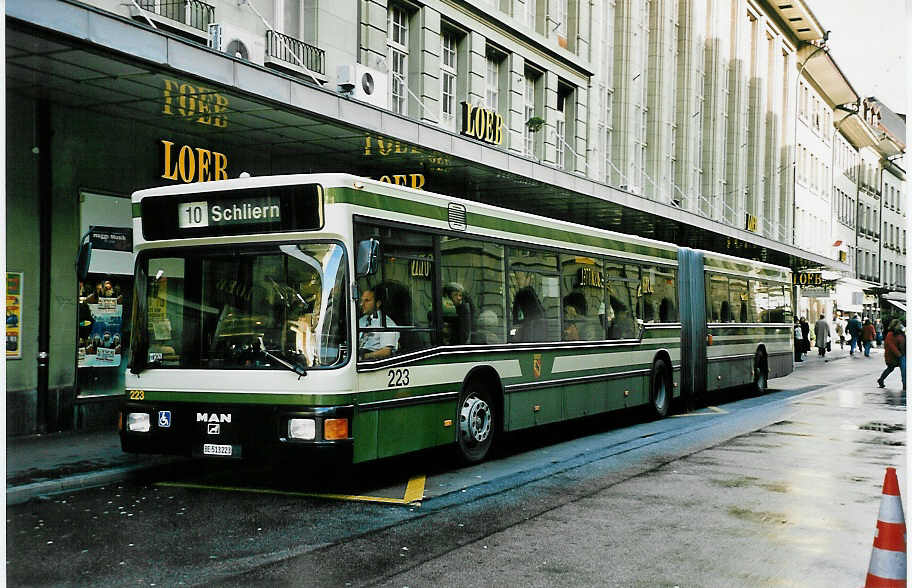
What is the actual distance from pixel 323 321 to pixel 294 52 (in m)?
10.2

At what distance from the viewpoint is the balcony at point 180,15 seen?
1457 centimetres

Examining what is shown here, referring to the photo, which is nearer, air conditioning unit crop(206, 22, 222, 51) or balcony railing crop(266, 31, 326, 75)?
air conditioning unit crop(206, 22, 222, 51)

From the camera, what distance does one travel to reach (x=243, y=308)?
29.4ft

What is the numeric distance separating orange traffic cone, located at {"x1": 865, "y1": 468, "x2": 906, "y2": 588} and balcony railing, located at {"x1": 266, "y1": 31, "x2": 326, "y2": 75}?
13.7m

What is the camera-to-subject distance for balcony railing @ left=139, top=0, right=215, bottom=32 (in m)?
14.7

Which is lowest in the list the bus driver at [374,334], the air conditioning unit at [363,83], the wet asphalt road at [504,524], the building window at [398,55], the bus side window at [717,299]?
the wet asphalt road at [504,524]

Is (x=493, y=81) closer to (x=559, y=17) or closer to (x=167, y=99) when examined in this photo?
(x=559, y=17)

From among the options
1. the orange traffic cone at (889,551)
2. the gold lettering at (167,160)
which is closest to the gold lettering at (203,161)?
the gold lettering at (167,160)

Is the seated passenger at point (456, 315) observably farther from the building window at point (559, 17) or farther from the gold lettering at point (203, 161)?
the building window at point (559, 17)

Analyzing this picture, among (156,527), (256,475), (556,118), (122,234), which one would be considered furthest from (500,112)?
(156,527)

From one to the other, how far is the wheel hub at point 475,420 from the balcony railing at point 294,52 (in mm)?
8448

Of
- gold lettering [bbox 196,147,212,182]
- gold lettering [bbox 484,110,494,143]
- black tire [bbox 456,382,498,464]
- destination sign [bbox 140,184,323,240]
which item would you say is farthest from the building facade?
black tire [bbox 456,382,498,464]

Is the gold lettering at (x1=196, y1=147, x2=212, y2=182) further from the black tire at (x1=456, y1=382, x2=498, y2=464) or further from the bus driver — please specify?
the bus driver

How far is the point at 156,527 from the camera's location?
786 centimetres
